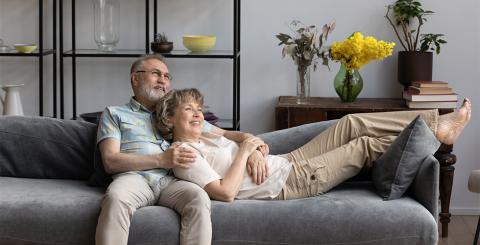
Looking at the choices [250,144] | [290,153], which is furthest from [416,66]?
[250,144]

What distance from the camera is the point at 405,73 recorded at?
5.32 m

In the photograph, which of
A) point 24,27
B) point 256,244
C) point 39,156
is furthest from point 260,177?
point 24,27

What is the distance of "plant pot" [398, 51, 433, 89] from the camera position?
527 centimetres

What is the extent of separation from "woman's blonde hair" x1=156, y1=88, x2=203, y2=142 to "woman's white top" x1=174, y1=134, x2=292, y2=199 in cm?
16

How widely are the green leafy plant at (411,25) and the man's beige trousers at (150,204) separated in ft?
7.06

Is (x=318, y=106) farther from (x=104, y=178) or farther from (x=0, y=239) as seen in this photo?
(x=0, y=239)

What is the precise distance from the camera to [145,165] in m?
3.89

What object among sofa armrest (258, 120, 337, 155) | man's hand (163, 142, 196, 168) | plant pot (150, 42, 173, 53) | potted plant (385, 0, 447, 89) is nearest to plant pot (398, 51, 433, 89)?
potted plant (385, 0, 447, 89)

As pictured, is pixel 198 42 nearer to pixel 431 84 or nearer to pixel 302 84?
pixel 302 84

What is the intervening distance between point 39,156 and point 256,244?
127 cm

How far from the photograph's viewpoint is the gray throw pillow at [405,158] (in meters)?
3.79

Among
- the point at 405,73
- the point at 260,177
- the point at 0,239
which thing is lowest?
the point at 0,239

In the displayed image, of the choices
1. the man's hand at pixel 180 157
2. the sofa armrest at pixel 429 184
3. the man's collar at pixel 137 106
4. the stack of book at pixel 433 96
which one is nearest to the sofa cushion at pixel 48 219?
the man's hand at pixel 180 157

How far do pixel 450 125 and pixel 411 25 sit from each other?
150 cm
